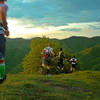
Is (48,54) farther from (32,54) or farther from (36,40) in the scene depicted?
(36,40)

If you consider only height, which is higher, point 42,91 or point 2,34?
point 2,34

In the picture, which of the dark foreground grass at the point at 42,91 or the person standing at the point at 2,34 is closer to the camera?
the person standing at the point at 2,34

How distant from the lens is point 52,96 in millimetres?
10406

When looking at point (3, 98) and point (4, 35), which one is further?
point (3, 98)

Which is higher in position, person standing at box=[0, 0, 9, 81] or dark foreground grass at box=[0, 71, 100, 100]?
person standing at box=[0, 0, 9, 81]

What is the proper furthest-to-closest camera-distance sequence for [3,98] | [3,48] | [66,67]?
[66,67], [3,98], [3,48]

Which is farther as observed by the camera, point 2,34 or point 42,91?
point 42,91

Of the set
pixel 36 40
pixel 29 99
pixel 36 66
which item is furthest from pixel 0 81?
pixel 36 40

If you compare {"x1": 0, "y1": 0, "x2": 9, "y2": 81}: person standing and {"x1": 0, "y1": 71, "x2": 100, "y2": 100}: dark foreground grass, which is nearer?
{"x1": 0, "y1": 0, "x2": 9, "y2": 81}: person standing

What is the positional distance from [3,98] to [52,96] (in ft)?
8.73

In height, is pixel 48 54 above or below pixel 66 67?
above

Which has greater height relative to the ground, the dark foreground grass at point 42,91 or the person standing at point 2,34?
the person standing at point 2,34

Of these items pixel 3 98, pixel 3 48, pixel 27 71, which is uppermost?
pixel 3 48

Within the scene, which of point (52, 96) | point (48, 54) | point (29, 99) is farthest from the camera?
point (48, 54)
